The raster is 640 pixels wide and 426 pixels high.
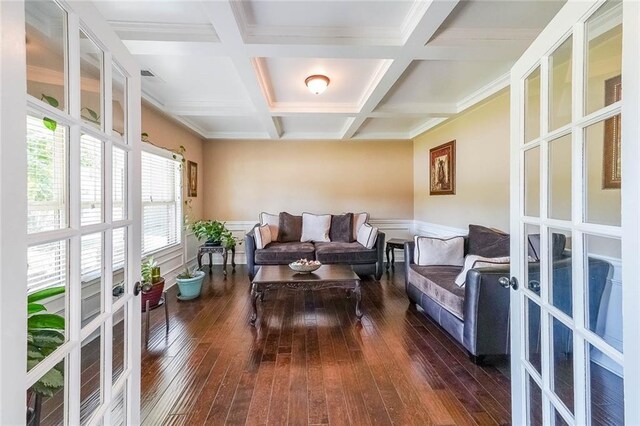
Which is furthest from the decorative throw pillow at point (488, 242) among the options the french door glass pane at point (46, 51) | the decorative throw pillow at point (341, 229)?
the french door glass pane at point (46, 51)

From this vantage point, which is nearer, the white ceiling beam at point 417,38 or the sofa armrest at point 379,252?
the white ceiling beam at point 417,38

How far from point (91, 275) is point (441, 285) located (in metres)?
2.49

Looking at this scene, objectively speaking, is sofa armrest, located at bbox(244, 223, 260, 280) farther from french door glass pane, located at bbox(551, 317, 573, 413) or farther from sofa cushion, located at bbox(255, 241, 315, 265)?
french door glass pane, located at bbox(551, 317, 573, 413)

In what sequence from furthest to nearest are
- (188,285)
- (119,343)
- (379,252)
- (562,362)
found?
1. (379,252)
2. (188,285)
3. (119,343)
4. (562,362)

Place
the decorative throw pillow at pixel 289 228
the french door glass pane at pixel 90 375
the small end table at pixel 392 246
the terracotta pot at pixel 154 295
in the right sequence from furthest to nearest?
1. the decorative throw pillow at pixel 289 228
2. the small end table at pixel 392 246
3. the terracotta pot at pixel 154 295
4. the french door glass pane at pixel 90 375

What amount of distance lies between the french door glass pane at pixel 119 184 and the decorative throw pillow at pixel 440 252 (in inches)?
111

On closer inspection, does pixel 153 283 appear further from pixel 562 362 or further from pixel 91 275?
pixel 562 362

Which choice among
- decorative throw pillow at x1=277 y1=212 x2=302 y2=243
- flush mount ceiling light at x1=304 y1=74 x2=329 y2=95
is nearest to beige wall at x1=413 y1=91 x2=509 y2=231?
flush mount ceiling light at x1=304 y1=74 x2=329 y2=95

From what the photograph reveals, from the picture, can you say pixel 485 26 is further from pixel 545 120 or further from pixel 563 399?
pixel 563 399

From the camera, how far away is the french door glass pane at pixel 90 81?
0.94m

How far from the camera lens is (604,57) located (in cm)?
90

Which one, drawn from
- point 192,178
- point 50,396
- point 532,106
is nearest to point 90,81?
point 50,396

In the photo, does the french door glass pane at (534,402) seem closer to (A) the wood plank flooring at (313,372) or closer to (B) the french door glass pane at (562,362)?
(B) the french door glass pane at (562,362)

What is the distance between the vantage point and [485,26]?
2.08 meters
